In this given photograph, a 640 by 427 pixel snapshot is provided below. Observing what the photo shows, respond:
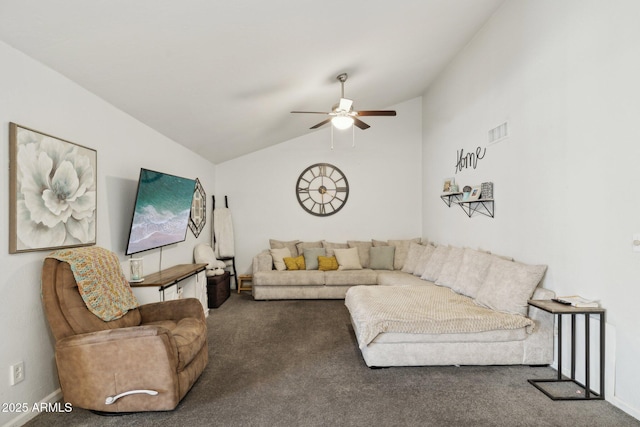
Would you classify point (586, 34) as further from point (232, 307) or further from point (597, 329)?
point (232, 307)

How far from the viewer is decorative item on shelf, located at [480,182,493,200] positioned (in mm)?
3805

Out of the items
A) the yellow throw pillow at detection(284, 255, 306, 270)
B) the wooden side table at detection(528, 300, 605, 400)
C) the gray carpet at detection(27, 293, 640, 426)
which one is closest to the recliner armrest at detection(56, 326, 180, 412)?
the gray carpet at detection(27, 293, 640, 426)

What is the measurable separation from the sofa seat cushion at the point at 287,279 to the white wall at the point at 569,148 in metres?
2.26

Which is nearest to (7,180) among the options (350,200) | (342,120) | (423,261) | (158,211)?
(158,211)

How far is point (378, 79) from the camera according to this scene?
4609mm

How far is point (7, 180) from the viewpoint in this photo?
200cm

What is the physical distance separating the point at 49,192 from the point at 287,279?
337 cm

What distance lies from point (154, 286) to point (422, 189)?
4.70m

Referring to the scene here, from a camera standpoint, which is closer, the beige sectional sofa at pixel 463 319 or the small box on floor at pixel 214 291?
the beige sectional sofa at pixel 463 319

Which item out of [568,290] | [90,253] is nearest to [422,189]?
[568,290]

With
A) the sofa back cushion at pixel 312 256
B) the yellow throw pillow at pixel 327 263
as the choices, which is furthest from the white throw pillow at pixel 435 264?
the sofa back cushion at pixel 312 256

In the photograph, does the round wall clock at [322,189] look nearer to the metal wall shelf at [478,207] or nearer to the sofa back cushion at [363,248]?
the sofa back cushion at [363,248]

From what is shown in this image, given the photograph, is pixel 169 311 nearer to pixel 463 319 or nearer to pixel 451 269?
pixel 463 319

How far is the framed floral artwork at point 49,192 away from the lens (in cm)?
203
